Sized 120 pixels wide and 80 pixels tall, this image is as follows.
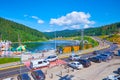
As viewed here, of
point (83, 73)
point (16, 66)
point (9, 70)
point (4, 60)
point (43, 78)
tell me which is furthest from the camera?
point (4, 60)

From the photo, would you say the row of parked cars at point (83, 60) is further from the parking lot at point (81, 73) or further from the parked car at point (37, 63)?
the parked car at point (37, 63)

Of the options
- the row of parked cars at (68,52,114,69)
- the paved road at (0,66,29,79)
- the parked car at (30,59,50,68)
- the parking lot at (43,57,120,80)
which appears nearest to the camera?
the parking lot at (43,57,120,80)

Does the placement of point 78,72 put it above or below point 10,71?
below

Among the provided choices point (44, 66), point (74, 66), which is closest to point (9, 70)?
point (44, 66)

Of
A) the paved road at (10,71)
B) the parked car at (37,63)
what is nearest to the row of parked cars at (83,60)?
the parked car at (37,63)

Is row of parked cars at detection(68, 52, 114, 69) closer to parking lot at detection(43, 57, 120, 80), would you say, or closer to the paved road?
parking lot at detection(43, 57, 120, 80)

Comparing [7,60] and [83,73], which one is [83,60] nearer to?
[83,73]

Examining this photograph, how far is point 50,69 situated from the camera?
47625 millimetres

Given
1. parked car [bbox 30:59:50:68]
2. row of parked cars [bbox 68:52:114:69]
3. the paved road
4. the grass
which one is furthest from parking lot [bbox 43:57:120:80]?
the grass

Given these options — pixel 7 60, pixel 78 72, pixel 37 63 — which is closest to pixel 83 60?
pixel 78 72

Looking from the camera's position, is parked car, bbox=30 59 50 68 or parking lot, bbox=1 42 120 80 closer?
parking lot, bbox=1 42 120 80

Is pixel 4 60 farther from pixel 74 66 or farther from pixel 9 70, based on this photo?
pixel 74 66

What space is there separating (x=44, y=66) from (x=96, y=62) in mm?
17100

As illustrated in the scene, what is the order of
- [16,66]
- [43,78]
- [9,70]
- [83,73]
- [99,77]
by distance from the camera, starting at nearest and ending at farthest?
[43,78]
[99,77]
[83,73]
[9,70]
[16,66]
